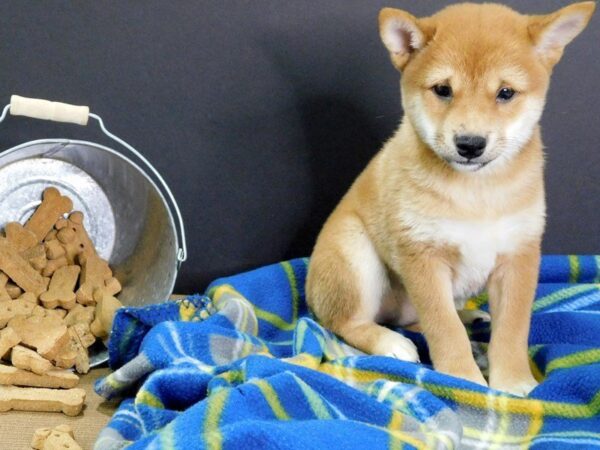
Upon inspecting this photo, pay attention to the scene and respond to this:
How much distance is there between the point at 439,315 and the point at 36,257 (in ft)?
3.86

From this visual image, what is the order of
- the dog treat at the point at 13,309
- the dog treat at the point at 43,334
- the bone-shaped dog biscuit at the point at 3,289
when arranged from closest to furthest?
the dog treat at the point at 43,334 < the dog treat at the point at 13,309 < the bone-shaped dog biscuit at the point at 3,289

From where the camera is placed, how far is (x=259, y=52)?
2328 millimetres

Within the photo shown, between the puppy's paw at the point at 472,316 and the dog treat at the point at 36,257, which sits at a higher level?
the dog treat at the point at 36,257

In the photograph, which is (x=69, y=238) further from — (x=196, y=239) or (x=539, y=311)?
(x=539, y=311)

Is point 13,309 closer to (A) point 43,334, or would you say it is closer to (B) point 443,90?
(A) point 43,334

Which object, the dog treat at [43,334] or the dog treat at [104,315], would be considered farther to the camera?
the dog treat at [104,315]

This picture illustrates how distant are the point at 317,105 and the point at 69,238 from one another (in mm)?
844

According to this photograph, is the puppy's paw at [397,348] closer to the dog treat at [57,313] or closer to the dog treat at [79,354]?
the dog treat at [79,354]

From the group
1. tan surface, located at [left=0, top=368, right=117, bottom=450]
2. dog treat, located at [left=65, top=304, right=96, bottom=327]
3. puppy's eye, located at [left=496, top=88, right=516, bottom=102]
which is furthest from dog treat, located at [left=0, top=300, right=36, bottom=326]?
puppy's eye, located at [left=496, top=88, right=516, bottom=102]

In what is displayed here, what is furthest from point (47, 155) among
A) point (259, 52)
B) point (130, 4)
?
point (259, 52)

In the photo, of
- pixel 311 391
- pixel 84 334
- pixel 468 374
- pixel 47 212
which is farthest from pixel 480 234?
pixel 47 212

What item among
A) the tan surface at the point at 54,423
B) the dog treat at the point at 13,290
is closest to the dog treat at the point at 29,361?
the tan surface at the point at 54,423

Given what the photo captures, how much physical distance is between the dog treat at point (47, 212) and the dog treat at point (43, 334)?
36cm

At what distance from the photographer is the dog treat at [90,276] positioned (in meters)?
2.13
